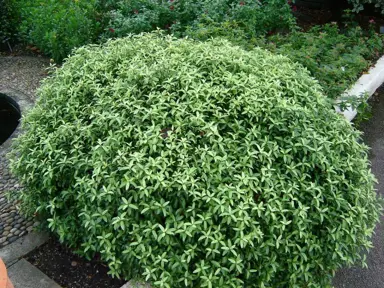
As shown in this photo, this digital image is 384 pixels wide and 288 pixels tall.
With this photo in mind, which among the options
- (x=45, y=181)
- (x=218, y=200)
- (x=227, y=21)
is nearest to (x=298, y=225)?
(x=218, y=200)

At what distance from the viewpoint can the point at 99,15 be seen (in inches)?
250

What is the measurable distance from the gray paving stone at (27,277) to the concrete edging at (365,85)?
3.16 meters

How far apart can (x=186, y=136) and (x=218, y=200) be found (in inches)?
18.6

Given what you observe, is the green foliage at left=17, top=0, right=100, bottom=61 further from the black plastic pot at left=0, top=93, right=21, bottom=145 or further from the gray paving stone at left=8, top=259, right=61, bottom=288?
the gray paving stone at left=8, top=259, right=61, bottom=288

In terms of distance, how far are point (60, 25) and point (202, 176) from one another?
4.31 meters

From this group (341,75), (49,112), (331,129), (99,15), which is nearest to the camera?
(331,129)

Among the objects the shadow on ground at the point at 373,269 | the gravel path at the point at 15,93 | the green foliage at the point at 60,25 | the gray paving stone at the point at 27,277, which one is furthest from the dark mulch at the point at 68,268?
the green foliage at the point at 60,25

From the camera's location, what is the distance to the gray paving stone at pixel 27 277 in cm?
277

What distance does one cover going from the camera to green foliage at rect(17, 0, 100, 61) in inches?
228

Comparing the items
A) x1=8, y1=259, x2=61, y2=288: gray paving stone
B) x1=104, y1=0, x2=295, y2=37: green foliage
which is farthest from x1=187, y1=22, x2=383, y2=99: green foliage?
x1=8, y1=259, x2=61, y2=288: gray paving stone

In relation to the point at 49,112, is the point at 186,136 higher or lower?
higher

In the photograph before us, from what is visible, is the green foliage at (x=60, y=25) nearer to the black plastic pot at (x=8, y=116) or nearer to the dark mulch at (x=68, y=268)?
the black plastic pot at (x=8, y=116)

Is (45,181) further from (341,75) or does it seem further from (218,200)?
(341,75)

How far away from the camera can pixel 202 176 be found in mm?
2451
